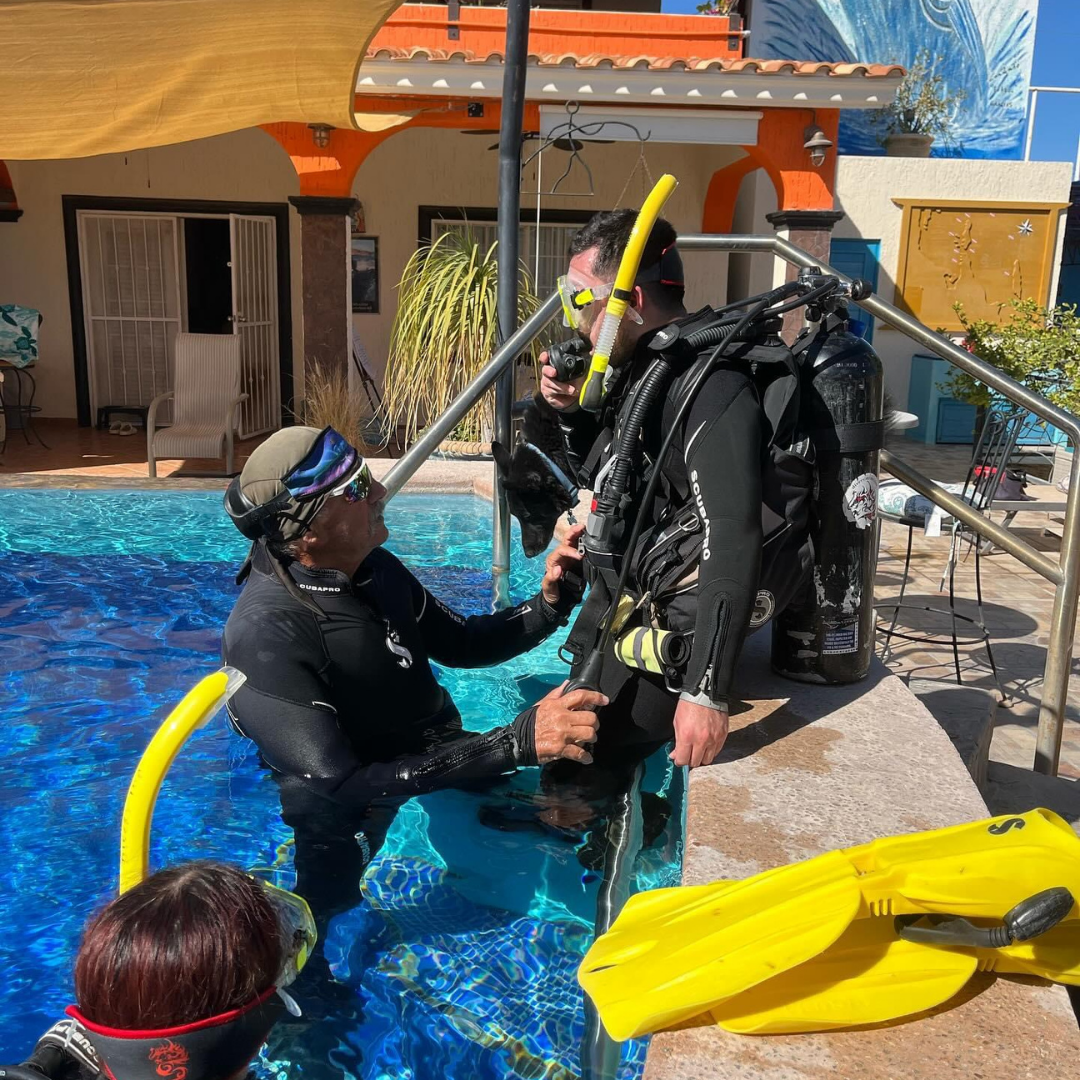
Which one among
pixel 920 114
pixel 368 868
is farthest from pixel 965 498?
pixel 920 114

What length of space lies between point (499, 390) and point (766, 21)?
12989 millimetres

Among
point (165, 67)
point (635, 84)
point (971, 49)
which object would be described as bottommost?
point (165, 67)

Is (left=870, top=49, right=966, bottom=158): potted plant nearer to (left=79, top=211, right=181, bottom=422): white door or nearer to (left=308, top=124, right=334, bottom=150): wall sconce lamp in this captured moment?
(left=308, top=124, right=334, bottom=150): wall sconce lamp

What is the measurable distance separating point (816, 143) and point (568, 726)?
8.84 m

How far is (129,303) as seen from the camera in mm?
12305

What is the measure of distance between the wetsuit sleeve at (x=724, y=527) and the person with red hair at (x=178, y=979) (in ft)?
3.64

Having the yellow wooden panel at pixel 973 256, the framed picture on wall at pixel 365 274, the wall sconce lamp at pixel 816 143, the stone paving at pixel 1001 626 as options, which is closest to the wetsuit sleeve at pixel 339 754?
the stone paving at pixel 1001 626

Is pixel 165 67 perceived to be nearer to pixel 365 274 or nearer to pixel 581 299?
pixel 581 299

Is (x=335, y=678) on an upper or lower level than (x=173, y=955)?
lower

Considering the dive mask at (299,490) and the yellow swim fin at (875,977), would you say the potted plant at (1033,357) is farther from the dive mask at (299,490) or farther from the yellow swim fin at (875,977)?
the yellow swim fin at (875,977)

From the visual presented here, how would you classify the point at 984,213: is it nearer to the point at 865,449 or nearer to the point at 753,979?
the point at 865,449

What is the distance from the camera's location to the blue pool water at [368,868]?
2.43 metres

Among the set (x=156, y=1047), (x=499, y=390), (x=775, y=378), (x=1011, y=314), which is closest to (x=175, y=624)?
(x=499, y=390)

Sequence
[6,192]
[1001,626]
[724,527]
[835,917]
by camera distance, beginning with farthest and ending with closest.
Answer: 1. [6,192]
2. [1001,626]
3. [724,527]
4. [835,917]
